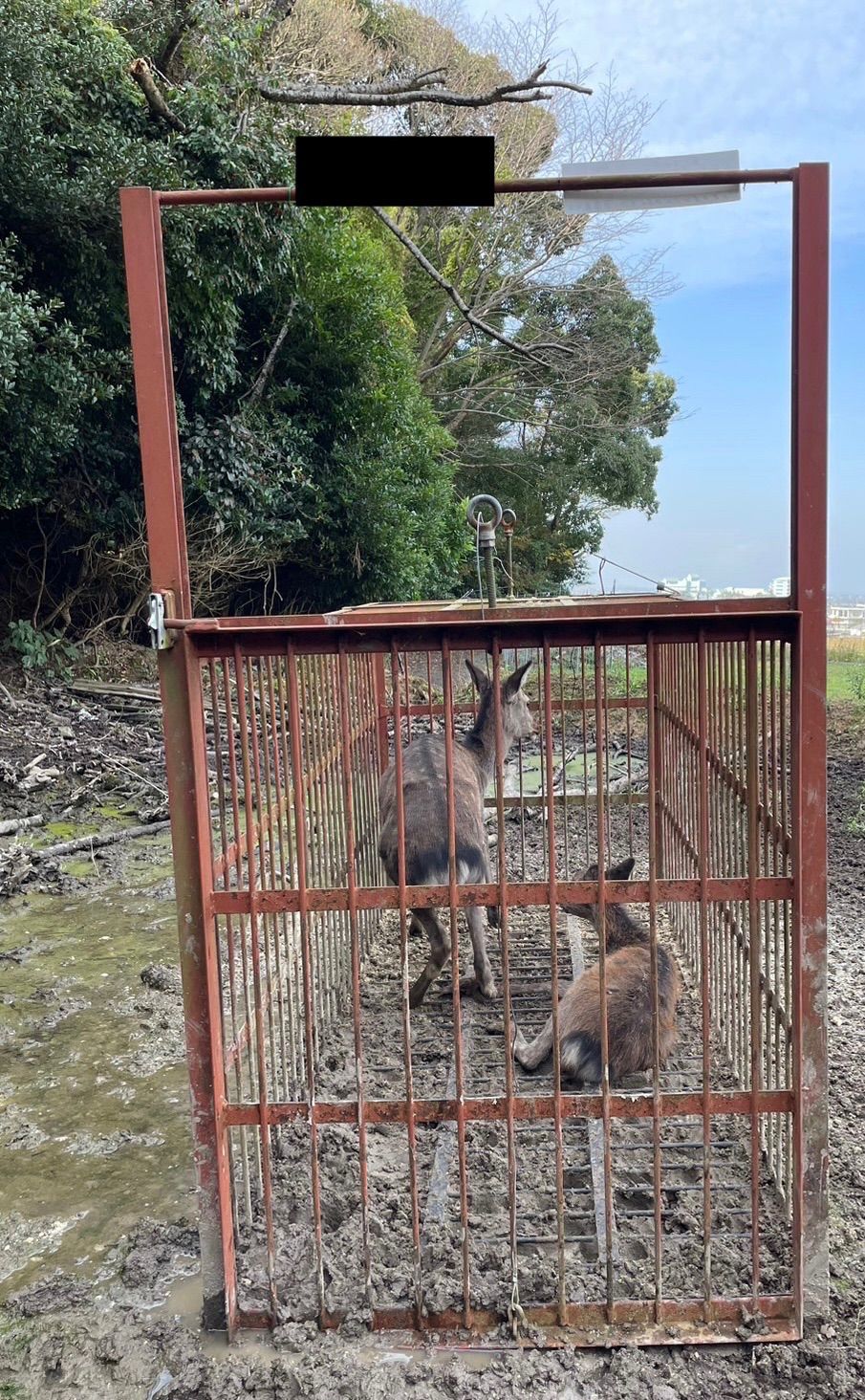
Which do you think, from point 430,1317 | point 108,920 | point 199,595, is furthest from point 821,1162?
point 199,595

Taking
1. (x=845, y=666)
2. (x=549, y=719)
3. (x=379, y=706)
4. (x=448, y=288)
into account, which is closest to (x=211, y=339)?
(x=448, y=288)

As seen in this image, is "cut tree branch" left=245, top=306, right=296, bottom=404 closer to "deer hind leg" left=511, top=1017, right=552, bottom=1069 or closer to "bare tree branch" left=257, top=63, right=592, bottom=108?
"bare tree branch" left=257, top=63, right=592, bottom=108

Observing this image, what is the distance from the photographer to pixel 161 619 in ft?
8.00

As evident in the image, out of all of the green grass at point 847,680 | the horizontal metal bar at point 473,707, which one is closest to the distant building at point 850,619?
the green grass at point 847,680

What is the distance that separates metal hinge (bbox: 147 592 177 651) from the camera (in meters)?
2.42

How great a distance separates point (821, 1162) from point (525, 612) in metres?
2.11

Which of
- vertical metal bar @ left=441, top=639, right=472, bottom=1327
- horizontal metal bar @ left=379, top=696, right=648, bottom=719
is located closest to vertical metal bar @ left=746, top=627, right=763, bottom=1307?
vertical metal bar @ left=441, top=639, right=472, bottom=1327

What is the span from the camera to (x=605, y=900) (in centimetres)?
253

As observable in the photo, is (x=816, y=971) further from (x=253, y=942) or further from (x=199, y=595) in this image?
(x=199, y=595)

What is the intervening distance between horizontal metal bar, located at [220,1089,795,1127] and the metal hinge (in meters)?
1.26

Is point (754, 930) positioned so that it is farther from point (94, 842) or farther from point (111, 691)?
point (111, 691)

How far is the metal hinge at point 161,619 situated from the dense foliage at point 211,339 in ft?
25.1

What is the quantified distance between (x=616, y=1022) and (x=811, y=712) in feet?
5.37

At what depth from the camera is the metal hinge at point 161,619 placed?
7.95 feet
